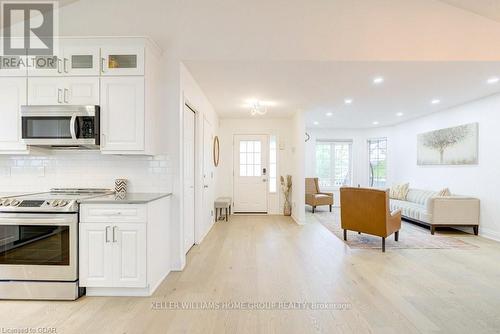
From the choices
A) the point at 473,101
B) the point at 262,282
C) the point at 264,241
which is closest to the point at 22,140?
the point at 262,282

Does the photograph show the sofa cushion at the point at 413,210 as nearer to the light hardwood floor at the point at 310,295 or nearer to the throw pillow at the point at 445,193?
the throw pillow at the point at 445,193

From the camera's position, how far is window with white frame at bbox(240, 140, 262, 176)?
6.93 m

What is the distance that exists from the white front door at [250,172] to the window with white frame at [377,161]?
378 cm

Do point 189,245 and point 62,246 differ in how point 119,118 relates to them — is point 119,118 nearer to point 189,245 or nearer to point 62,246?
point 62,246

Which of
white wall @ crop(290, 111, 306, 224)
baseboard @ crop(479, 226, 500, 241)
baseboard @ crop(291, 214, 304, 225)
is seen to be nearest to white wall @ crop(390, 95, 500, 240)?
baseboard @ crop(479, 226, 500, 241)

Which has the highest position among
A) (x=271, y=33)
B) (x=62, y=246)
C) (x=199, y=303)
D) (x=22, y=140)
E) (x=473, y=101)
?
(x=271, y=33)

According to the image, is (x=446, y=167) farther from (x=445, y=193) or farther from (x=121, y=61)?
(x=121, y=61)

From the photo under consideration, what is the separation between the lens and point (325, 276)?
9.77 ft

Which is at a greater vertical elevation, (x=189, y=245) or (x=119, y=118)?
(x=119, y=118)

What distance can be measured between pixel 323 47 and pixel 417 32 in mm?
1165

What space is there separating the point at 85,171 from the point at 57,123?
62cm

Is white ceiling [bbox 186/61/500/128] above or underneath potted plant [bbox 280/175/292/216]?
above

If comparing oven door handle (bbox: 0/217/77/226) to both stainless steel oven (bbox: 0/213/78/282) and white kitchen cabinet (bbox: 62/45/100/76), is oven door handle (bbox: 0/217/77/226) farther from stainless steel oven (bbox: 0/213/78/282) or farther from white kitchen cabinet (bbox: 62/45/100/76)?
white kitchen cabinet (bbox: 62/45/100/76)

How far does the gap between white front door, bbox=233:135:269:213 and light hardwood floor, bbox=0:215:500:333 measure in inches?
111
